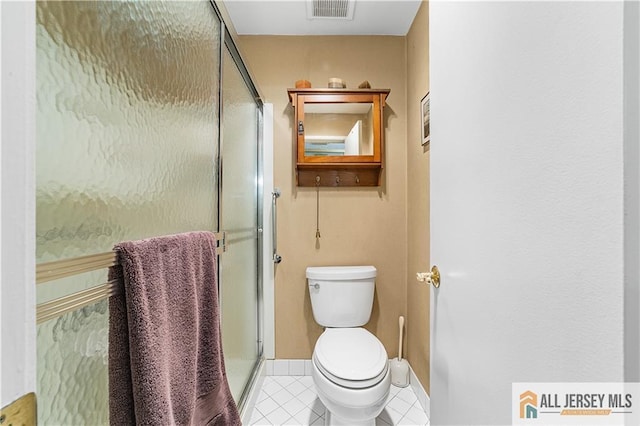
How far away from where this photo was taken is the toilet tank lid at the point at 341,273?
187cm

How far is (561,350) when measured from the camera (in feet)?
1.53

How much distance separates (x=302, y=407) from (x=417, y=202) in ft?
4.35

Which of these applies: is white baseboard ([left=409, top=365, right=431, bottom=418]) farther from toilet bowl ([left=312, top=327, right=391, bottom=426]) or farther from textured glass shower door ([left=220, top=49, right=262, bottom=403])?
textured glass shower door ([left=220, top=49, right=262, bottom=403])

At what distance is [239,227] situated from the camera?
154cm

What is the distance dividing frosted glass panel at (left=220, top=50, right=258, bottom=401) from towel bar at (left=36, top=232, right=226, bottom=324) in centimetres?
67

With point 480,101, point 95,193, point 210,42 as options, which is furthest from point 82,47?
point 480,101

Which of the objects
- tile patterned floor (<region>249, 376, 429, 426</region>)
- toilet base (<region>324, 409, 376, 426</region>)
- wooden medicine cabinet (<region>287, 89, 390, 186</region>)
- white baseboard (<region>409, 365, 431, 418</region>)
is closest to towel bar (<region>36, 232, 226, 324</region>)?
toilet base (<region>324, 409, 376, 426</region>)

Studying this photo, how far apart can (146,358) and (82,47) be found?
0.53 meters

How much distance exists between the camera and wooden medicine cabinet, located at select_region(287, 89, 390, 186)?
6.33 feet

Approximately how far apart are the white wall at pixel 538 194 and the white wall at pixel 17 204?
643mm

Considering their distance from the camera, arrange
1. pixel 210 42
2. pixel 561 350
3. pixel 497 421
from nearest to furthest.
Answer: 1. pixel 561 350
2. pixel 497 421
3. pixel 210 42

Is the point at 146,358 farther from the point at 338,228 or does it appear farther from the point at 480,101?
the point at 338,228

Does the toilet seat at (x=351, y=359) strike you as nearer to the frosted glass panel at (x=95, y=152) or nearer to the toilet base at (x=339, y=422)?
the toilet base at (x=339, y=422)

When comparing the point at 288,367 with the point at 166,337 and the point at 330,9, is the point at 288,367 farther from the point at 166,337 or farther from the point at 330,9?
the point at 330,9
